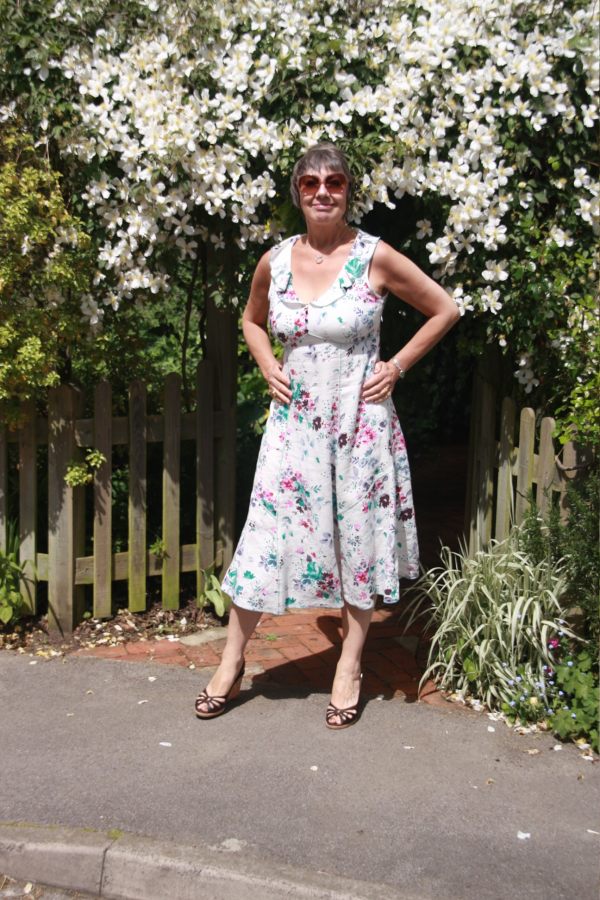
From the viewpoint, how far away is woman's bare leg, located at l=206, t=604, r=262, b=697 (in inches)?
146

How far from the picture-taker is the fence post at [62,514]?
4.32m

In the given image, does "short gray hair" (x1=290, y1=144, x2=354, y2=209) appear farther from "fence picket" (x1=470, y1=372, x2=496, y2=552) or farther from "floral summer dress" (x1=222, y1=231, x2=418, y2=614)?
"fence picket" (x1=470, y1=372, x2=496, y2=552)

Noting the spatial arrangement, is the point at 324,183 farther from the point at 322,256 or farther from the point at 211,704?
the point at 211,704

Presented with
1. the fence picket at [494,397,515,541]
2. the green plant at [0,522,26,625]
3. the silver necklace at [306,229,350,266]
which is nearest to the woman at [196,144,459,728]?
the silver necklace at [306,229,350,266]

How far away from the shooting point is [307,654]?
4.39m

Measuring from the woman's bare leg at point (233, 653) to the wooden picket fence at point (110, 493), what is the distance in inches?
37.0

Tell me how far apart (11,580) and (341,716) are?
1695mm

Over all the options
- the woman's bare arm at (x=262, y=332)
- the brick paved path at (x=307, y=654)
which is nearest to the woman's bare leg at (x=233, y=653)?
the brick paved path at (x=307, y=654)

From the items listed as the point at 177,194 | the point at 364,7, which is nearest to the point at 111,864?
the point at 177,194

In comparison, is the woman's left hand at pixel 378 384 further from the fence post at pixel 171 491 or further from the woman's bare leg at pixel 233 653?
the fence post at pixel 171 491

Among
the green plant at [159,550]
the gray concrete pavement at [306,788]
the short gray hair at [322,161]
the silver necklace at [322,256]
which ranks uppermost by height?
the short gray hair at [322,161]

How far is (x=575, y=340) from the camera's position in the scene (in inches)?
154

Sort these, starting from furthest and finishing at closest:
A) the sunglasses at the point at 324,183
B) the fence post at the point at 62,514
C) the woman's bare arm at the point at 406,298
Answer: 1. the fence post at the point at 62,514
2. the woman's bare arm at the point at 406,298
3. the sunglasses at the point at 324,183

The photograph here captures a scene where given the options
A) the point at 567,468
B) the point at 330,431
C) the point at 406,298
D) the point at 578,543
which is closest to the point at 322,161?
the point at 406,298
